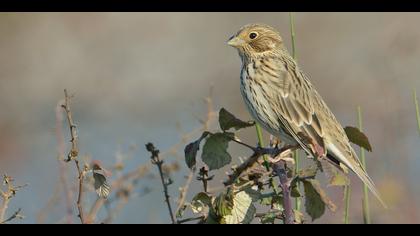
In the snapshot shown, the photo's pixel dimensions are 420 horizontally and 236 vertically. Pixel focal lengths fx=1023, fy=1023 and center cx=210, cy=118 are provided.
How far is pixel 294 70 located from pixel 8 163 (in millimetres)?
4040

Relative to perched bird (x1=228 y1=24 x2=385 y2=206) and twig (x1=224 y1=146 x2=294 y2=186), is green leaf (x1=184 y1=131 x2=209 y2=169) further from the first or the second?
perched bird (x1=228 y1=24 x2=385 y2=206)

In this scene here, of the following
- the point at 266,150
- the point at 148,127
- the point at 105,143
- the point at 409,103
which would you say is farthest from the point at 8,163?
the point at 266,150

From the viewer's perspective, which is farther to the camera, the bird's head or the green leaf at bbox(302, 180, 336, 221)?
the bird's head

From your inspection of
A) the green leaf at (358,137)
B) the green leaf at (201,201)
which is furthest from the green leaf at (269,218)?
the green leaf at (358,137)

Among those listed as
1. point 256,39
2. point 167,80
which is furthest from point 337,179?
point 167,80

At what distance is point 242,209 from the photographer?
284 centimetres

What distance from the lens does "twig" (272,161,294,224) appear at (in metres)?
2.72

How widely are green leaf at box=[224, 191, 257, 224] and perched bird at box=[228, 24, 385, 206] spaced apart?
2.42 ft

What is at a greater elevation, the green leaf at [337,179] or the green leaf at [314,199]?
the green leaf at [337,179]

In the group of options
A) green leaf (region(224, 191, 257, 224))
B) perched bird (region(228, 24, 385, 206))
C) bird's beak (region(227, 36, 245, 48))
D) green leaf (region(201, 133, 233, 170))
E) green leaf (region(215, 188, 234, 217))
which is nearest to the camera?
green leaf (region(215, 188, 234, 217))

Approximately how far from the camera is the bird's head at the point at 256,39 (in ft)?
15.6

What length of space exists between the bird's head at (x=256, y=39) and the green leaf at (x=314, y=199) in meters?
1.95

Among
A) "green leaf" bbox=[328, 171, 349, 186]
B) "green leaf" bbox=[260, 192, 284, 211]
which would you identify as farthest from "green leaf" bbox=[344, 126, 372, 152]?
"green leaf" bbox=[260, 192, 284, 211]

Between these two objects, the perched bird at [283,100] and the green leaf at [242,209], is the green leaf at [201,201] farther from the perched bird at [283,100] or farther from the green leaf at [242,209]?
the perched bird at [283,100]
